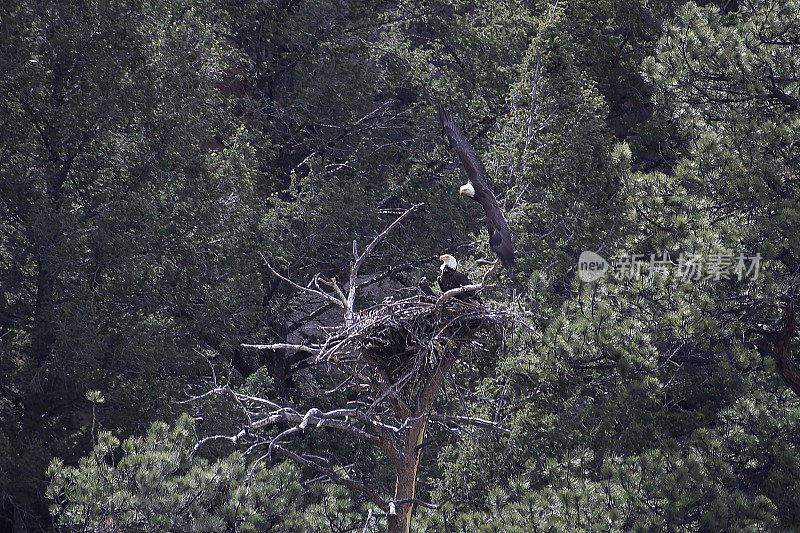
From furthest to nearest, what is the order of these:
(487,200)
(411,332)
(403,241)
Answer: (403,241), (487,200), (411,332)

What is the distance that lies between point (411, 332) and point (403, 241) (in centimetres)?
863

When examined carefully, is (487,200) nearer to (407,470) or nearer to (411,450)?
(411,450)

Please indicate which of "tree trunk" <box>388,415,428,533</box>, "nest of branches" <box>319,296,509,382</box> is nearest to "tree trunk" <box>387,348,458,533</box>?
"tree trunk" <box>388,415,428,533</box>

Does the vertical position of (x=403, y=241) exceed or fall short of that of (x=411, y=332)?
it falls short

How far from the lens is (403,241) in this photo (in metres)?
15.5

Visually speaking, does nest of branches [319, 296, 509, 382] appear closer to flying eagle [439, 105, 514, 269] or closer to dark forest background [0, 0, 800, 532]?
dark forest background [0, 0, 800, 532]

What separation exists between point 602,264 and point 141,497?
17.8 ft

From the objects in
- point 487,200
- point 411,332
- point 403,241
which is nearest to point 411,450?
point 411,332

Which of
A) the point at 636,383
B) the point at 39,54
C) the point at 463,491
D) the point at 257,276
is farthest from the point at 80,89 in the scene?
the point at 636,383

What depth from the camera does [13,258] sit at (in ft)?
39.3

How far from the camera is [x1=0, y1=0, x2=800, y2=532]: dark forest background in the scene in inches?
322

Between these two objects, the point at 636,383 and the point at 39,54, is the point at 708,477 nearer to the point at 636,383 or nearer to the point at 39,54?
the point at 636,383

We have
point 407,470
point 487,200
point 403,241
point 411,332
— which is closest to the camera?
point 411,332

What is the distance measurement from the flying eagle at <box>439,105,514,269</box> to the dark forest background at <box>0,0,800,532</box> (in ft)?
1.73
